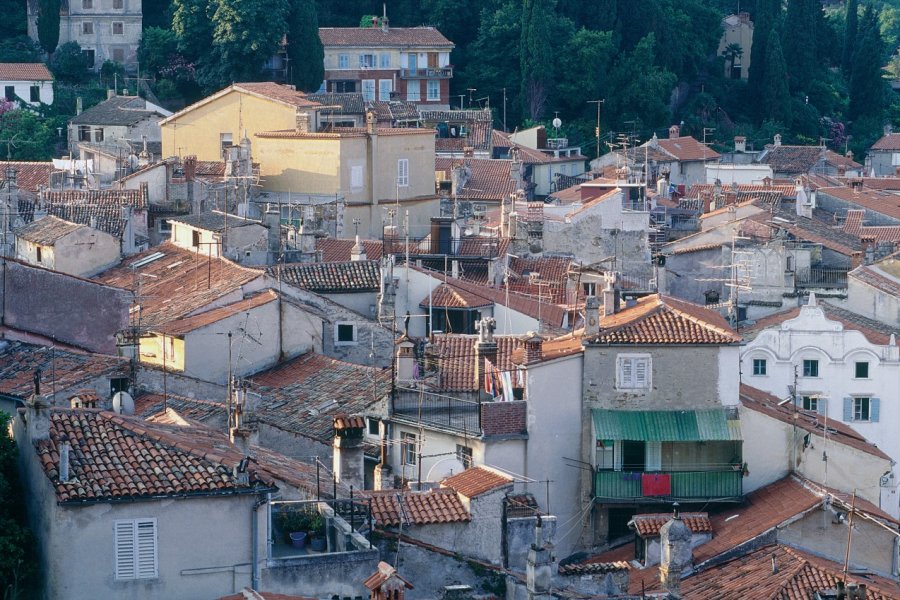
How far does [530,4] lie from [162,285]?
148ft

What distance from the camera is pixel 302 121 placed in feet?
203

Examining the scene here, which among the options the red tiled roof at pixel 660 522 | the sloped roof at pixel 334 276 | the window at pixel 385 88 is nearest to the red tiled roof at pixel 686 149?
the window at pixel 385 88

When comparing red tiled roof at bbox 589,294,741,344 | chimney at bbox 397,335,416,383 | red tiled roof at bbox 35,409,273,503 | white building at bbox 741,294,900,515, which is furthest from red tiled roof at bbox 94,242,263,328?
red tiled roof at bbox 35,409,273,503

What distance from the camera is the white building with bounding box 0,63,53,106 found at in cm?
7775

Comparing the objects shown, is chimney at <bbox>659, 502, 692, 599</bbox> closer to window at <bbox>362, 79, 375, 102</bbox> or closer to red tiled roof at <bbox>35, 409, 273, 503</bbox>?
red tiled roof at <bbox>35, 409, 273, 503</bbox>

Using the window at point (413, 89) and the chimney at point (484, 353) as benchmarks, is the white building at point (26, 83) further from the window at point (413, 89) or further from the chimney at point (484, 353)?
the chimney at point (484, 353)

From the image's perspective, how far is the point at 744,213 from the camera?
59531mm

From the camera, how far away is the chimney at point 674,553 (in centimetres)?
2572

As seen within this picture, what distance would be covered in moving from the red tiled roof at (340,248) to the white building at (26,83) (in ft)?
99.6

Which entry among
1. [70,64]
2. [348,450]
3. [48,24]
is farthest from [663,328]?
[48,24]

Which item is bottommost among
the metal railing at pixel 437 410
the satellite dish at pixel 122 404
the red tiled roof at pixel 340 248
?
the metal railing at pixel 437 410

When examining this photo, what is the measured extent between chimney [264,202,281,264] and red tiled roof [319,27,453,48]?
35.7 meters

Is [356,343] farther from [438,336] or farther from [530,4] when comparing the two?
[530,4]

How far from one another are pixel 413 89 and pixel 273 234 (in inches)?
1623
